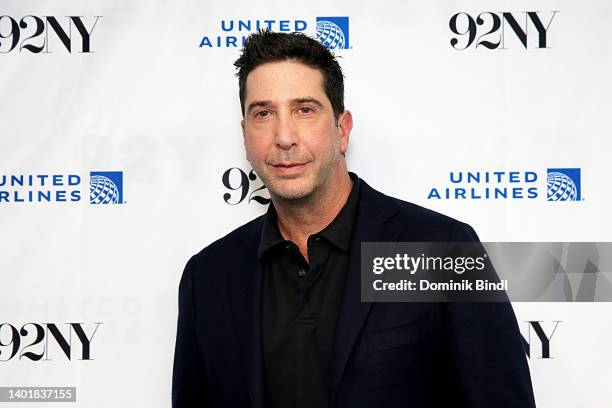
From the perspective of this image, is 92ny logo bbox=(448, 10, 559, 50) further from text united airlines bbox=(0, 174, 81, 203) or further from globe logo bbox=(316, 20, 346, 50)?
text united airlines bbox=(0, 174, 81, 203)

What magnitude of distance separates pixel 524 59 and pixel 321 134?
2.82 feet

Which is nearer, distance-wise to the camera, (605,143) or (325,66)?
(325,66)

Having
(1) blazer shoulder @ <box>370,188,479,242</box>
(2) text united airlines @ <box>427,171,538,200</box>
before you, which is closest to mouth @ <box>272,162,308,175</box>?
(1) blazer shoulder @ <box>370,188,479,242</box>

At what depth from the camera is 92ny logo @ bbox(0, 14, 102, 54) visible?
208 centimetres

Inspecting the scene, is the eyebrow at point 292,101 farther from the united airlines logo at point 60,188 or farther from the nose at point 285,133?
the united airlines logo at point 60,188

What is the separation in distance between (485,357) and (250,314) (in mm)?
575

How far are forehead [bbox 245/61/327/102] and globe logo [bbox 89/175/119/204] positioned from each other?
691 mm

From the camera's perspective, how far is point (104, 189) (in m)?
2.05

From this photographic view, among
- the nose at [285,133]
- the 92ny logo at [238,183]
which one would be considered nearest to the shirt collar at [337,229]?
the nose at [285,133]

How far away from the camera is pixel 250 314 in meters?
1.54

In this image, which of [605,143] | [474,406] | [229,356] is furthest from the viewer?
[605,143]

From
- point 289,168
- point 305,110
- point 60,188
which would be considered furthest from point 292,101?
point 60,188

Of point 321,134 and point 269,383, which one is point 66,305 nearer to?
point 269,383

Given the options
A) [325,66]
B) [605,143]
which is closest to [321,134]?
[325,66]
